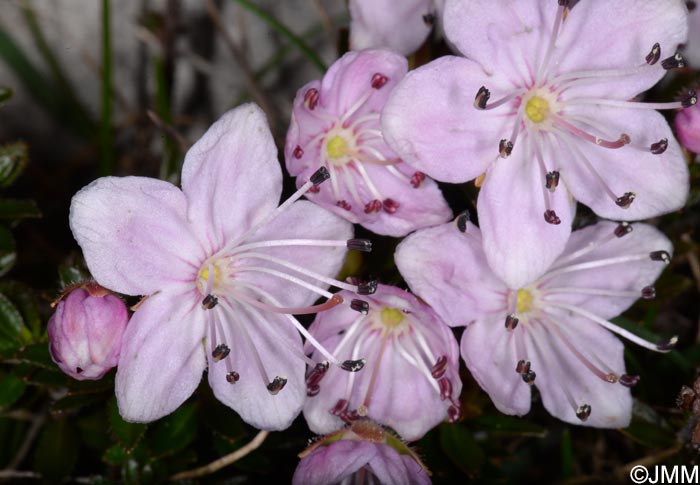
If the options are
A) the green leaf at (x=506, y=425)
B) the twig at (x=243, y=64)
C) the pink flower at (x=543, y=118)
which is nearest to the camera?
the pink flower at (x=543, y=118)

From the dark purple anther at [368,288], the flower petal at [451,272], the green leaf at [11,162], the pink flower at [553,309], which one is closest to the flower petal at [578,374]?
the pink flower at [553,309]

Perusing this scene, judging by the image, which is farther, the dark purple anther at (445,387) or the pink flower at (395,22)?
the pink flower at (395,22)

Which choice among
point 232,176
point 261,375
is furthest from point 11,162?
point 261,375

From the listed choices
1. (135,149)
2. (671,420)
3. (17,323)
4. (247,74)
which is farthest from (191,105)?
(671,420)

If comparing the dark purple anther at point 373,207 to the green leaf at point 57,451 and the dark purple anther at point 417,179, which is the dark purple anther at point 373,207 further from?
the green leaf at point 57,451

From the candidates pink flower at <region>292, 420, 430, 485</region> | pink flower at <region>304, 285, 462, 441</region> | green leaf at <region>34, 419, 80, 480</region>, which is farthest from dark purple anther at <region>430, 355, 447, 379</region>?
green leaf at <region>34, 419, 80, 480</region>

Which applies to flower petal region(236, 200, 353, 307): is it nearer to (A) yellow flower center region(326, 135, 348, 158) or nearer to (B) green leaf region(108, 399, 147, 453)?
(A) yellow flower center region(326, 135, 348, 158)

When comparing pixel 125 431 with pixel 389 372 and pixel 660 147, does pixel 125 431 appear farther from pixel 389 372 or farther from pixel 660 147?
pixel 660 147

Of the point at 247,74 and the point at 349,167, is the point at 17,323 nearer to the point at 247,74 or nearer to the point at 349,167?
the point at 349,167
